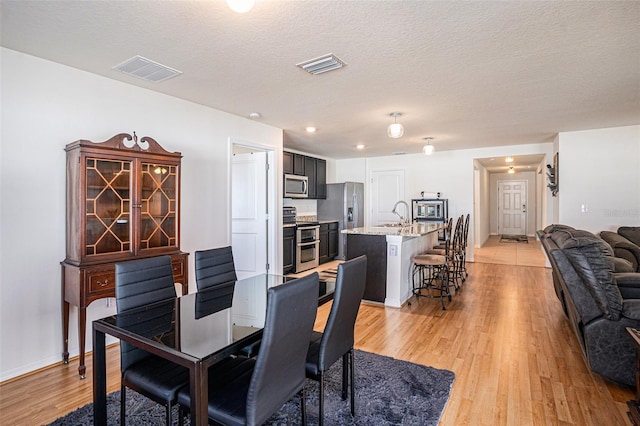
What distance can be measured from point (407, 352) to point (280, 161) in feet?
10.7

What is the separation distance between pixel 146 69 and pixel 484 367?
12.0 feet

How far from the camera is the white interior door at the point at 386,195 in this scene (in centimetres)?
781

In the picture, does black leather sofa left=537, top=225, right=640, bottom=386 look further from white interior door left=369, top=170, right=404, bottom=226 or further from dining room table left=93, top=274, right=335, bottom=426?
white interior door left=369, top=170, right=404, bottom=226

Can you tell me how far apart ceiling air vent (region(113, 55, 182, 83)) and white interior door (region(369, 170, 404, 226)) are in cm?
578

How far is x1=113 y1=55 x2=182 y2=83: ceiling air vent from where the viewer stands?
2695 mm

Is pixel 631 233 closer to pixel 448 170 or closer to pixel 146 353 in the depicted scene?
pixel 448 170

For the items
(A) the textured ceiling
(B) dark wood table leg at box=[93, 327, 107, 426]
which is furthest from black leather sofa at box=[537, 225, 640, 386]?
(B) dark wood table leg at box=[93, 327, 107, 426]

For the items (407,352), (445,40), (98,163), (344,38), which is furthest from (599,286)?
(98,163)

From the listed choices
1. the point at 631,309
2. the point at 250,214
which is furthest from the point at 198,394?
the point at 250,214

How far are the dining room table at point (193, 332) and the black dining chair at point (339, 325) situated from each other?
0.69 feet

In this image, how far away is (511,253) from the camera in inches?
325

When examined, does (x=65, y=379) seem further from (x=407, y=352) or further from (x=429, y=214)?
(x=429, y=214)

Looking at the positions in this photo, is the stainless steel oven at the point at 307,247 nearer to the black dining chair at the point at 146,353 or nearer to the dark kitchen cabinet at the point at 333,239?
the dark kitchen cabinet at the point at 333,239

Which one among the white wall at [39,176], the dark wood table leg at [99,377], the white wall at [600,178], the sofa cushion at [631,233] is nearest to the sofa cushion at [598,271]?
the sofa cushion at [631,233]
